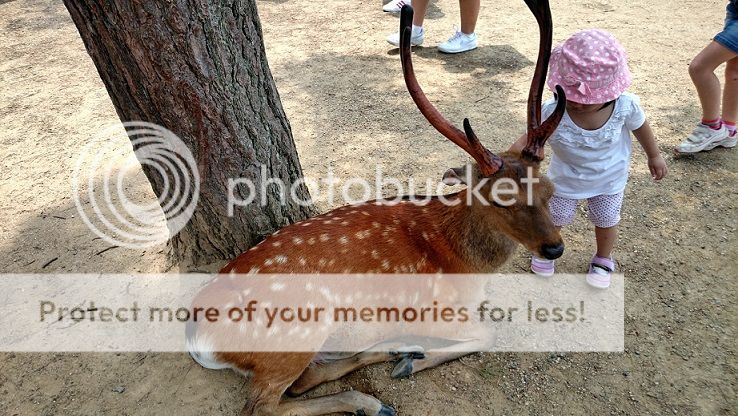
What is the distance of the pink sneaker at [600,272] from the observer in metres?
3.09

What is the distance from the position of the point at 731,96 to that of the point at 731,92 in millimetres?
32

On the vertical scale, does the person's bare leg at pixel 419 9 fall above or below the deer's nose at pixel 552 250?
above

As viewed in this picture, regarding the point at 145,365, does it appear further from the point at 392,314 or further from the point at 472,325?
the point at 472,325

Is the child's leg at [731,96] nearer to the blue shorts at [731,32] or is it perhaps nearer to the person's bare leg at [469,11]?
the blue shorts at [731,32]

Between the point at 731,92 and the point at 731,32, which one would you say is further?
the point at 731,92

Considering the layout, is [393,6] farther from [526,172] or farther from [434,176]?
[526,172]

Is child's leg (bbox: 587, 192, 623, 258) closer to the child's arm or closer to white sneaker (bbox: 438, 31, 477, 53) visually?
the child's arm

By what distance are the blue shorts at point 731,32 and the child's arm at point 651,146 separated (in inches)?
62.7

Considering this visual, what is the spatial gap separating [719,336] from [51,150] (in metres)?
5.07

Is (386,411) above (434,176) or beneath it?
beneath

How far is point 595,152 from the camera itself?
2754mm

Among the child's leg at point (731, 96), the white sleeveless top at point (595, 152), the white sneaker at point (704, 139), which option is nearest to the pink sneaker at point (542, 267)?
the white sleeveless top at point (595, 152)

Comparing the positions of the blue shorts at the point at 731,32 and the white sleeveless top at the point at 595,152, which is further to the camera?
the blue shorts at the point at 731,32

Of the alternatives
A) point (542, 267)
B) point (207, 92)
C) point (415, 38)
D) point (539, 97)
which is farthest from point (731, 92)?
point (207, 92)
